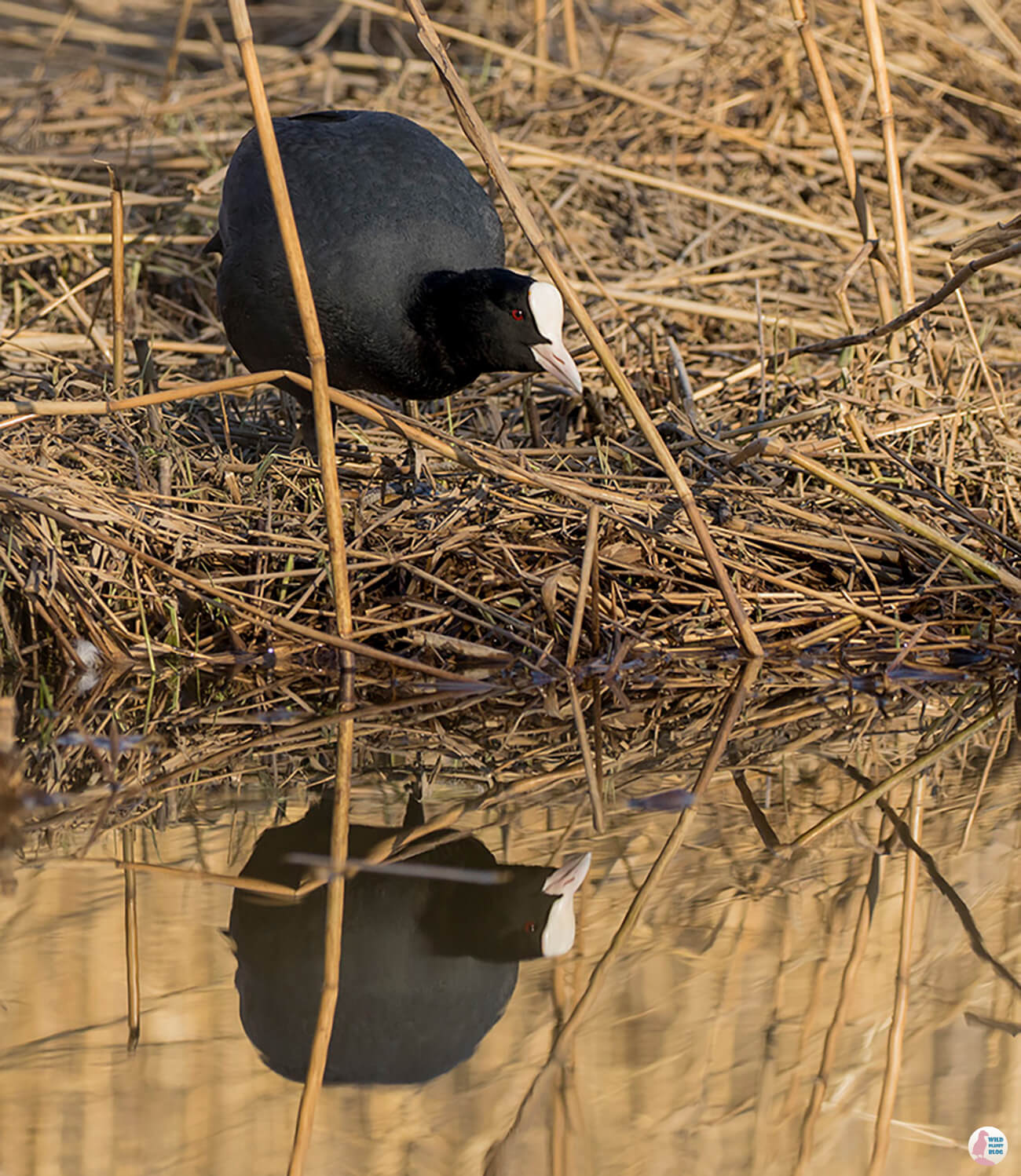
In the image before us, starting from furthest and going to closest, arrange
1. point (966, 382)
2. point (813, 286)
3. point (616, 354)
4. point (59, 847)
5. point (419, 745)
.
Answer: point (813, 286), point (616, 354), point (966, 382), point (419, 745), point (59, 847)

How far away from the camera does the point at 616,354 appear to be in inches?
167

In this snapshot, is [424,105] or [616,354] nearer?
[616,354]

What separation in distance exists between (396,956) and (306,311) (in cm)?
120

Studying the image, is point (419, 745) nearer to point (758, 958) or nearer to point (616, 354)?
point (758, 958)

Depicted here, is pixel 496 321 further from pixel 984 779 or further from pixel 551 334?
pixel 984 779

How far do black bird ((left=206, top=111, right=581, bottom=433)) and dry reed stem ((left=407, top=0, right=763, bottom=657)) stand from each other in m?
0.47

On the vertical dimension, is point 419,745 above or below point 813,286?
below

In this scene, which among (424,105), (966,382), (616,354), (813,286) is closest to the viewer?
(966,382)

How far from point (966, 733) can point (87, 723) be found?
1.47 m

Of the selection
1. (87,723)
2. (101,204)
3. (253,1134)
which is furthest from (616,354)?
→ (253,1134)

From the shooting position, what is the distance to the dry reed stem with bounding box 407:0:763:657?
2445 mm

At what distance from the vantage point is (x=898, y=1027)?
165 cm

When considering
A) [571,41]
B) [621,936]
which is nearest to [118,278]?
[621,936]

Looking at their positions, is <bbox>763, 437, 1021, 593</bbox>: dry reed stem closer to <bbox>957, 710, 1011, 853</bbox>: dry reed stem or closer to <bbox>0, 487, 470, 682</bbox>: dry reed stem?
<bbox>957, 710, 1011, 853</bbox>: dry reed stem
